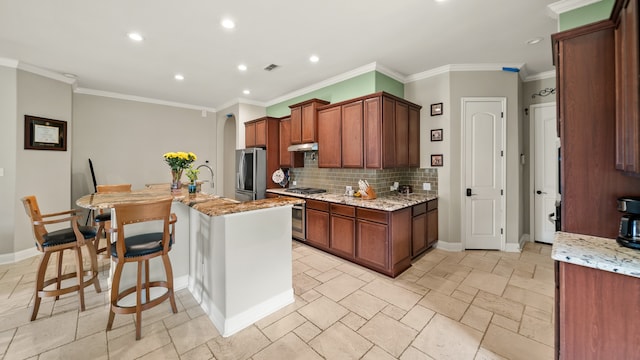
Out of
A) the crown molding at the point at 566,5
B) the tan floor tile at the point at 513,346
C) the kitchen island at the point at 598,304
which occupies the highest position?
the crown molding at the point at 566,5

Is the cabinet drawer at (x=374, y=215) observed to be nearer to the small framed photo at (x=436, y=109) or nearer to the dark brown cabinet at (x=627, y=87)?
the dark brown cabinet at (x=627, y=87)

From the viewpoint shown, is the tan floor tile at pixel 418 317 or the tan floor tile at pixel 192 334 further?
the tan floor tile at pixel 418 317

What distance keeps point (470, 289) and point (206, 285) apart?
2.73 meters

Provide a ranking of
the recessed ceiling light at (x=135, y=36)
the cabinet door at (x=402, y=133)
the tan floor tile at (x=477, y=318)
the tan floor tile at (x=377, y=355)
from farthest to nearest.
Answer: the cabinet door at (x=402, y=133)
the recessed ceiling light at (x=135, y=36)
the tan floor tile at (x=477, y=318)
the tan floor tile at (x=377, y=355)

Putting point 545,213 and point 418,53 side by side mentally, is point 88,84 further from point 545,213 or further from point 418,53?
point 545,213

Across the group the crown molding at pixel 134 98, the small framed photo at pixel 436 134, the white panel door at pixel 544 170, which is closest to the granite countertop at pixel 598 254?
the small framed photo at pixel 436 134

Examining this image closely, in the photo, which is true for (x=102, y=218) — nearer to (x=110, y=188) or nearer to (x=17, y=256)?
(x=110, y=188)

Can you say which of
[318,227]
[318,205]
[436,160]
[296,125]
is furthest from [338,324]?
[296,125]

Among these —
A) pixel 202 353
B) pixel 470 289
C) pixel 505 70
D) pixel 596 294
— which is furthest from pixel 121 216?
pixel 505 70

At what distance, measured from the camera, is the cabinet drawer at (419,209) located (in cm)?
341

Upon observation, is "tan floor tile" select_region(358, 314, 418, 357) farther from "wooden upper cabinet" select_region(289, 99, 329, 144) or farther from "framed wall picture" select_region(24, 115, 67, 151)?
"framed wall picture" select_region(24, 115, 67, 151)

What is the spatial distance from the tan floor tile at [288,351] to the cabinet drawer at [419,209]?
2.21m

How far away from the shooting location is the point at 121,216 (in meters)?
1.84

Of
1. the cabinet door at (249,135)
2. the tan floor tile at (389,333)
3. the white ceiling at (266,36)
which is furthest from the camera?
the cabinet door at (249,135)
